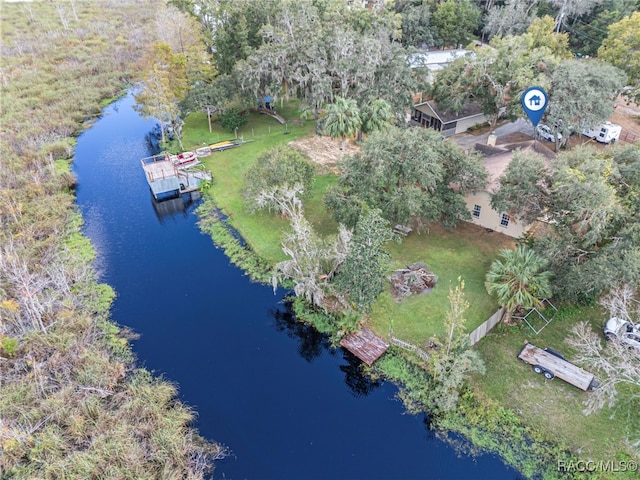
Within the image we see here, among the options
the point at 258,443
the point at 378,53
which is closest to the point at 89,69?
the point at 378,53

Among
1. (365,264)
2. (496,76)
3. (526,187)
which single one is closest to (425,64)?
(496,76)

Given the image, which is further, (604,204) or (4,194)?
(4,194)

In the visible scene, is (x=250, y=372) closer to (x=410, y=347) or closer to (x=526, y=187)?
(x=410, y=347)

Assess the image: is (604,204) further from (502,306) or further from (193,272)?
(193,272)

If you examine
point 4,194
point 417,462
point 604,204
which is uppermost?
point 604,204

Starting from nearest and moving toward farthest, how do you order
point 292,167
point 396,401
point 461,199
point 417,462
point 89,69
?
point 417,462, point 396,401, point 461,199, point 292,167, point 89,69

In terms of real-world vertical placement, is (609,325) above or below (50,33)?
below

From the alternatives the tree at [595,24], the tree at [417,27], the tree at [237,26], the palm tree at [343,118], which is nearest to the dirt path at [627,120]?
the tree at [595,24]
